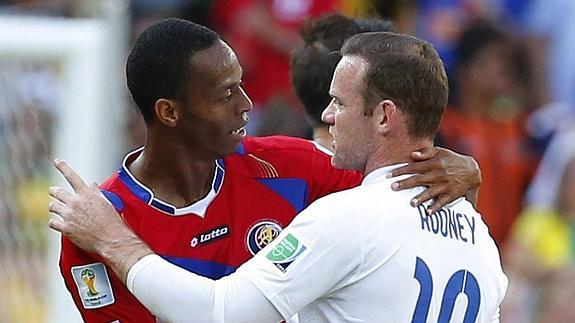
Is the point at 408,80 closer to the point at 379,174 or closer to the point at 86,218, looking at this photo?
the point at 379,174

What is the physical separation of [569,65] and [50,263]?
3772 millimetres

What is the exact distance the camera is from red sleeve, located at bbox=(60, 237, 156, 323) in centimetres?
404

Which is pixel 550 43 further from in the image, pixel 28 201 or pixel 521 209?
pixel 28 201

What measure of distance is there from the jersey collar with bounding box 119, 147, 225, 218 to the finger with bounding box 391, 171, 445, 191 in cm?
58

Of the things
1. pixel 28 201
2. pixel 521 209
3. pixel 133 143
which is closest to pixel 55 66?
pixel 28 201

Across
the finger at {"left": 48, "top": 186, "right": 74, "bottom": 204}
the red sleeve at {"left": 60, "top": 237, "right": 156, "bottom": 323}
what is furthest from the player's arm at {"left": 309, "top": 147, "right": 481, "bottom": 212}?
the finger at {"left": 48, "top": 186, "right": 74, "bottom": 204}

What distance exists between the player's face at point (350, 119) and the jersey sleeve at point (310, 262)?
0.69ft

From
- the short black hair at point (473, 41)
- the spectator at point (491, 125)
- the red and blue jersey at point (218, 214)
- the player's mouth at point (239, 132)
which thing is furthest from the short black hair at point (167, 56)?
the short black hair at point (473, 41)

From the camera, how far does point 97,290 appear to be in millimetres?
4062

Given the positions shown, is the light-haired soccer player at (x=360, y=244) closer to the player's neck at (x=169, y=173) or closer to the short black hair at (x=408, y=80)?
the short black hair at (x=408, y=80)

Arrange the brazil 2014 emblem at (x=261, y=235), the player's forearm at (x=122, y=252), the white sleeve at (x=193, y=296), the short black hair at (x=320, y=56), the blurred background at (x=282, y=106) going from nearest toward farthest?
the white sleeve at (x=193, y=296)
the player's forearm at (x=122, y=252)
the brazil 2014 emblem at (x=261, y=235)
the short black hair at (x=320, y=56)
the blurred background at (x=282, y=106)

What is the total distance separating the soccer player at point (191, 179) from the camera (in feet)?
13.3

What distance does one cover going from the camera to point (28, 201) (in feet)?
21.2

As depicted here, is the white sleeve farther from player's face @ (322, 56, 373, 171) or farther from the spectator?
the spectator
